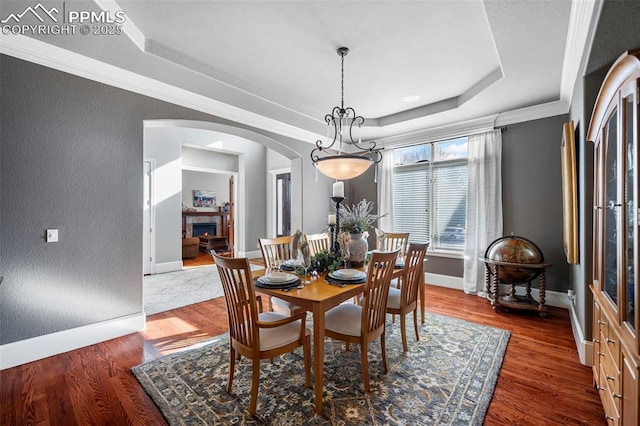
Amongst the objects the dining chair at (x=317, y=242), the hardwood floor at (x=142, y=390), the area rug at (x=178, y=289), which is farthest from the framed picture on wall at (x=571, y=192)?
the area rug at (x=178, y=289)

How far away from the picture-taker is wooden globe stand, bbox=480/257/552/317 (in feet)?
11.4

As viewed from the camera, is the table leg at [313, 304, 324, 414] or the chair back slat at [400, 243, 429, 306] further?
the chair back slat at [400, 243, 429, 306]

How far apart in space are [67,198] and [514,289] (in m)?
5.20

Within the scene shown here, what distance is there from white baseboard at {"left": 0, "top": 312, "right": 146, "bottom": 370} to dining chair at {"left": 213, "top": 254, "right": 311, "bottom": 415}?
67.5 inches

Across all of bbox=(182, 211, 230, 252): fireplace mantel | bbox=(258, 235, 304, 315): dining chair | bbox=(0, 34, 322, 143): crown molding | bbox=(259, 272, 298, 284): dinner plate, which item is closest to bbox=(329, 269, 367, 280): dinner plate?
bbox=(259, 272, 298, 284): dinner plate

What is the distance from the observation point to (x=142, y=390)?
2.09 m

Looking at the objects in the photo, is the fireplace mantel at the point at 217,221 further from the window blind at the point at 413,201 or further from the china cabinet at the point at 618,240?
the china cabinet at the point at 618,240

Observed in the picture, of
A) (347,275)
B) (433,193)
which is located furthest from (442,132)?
(347,275)

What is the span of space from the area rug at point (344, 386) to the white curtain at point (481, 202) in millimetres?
1709

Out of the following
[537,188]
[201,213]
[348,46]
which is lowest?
[201,213]

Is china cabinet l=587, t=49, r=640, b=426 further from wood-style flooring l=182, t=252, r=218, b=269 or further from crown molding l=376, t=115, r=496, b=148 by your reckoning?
wood-style flooring l=182, t=252, r=218, b=269

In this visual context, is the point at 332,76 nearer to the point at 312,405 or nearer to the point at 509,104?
the point at 509,104

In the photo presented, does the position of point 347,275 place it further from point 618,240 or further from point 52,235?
point 52,235

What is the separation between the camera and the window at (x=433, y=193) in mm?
4691
